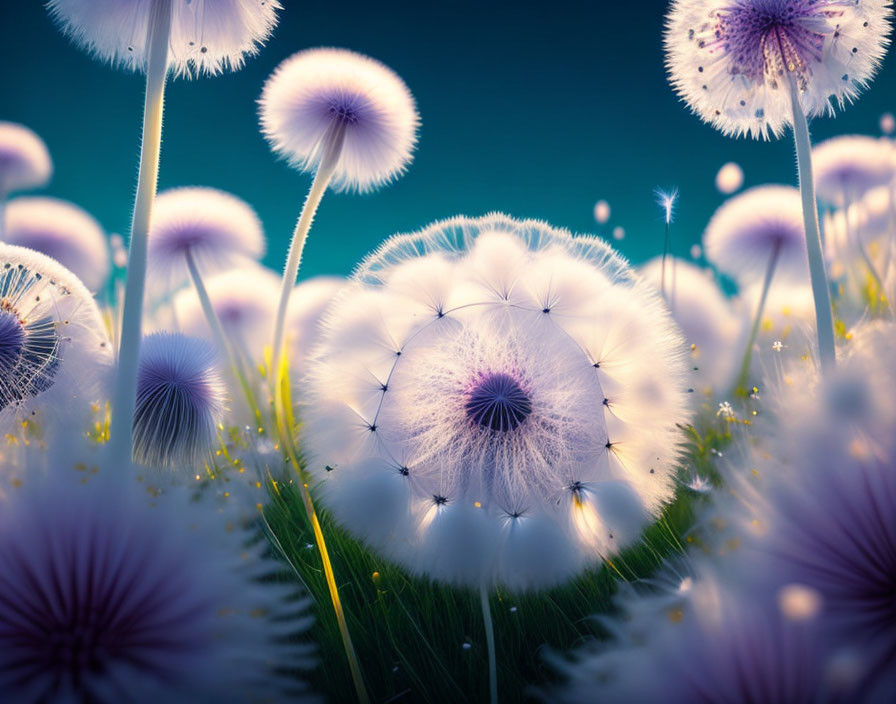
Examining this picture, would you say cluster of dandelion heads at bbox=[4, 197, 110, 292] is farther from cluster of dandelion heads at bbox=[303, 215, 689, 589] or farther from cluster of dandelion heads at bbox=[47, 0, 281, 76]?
cluster of dandelion heads at bbox=[303, 215, 689, 589]

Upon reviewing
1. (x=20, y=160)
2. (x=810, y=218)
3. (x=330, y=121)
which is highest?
(x=20, y=160)

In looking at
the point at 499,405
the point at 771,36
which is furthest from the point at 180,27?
the point at 771,36

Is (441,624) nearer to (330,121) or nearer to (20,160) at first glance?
(330,121)

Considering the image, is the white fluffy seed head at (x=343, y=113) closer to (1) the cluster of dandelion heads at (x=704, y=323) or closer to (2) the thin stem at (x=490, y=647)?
(1) the cluster of dandelion heads at (x=704, y=323)

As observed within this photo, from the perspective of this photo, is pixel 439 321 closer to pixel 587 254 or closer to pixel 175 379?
pixel 587 254

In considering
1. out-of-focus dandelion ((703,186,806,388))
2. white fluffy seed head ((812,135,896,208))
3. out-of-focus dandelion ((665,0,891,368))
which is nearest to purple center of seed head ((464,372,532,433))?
out-of-focus dandelion ((665,0,891,368))

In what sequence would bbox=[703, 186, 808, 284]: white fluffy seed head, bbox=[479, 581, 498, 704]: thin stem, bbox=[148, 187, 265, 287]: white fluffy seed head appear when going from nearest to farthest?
bbox=[479, 581, 498, 704]: thin stem, bbox=[148, 187, 265, 287]: white fluffy seed head, bbox=[703, 186, 808, 284]: white fluffy seed head
